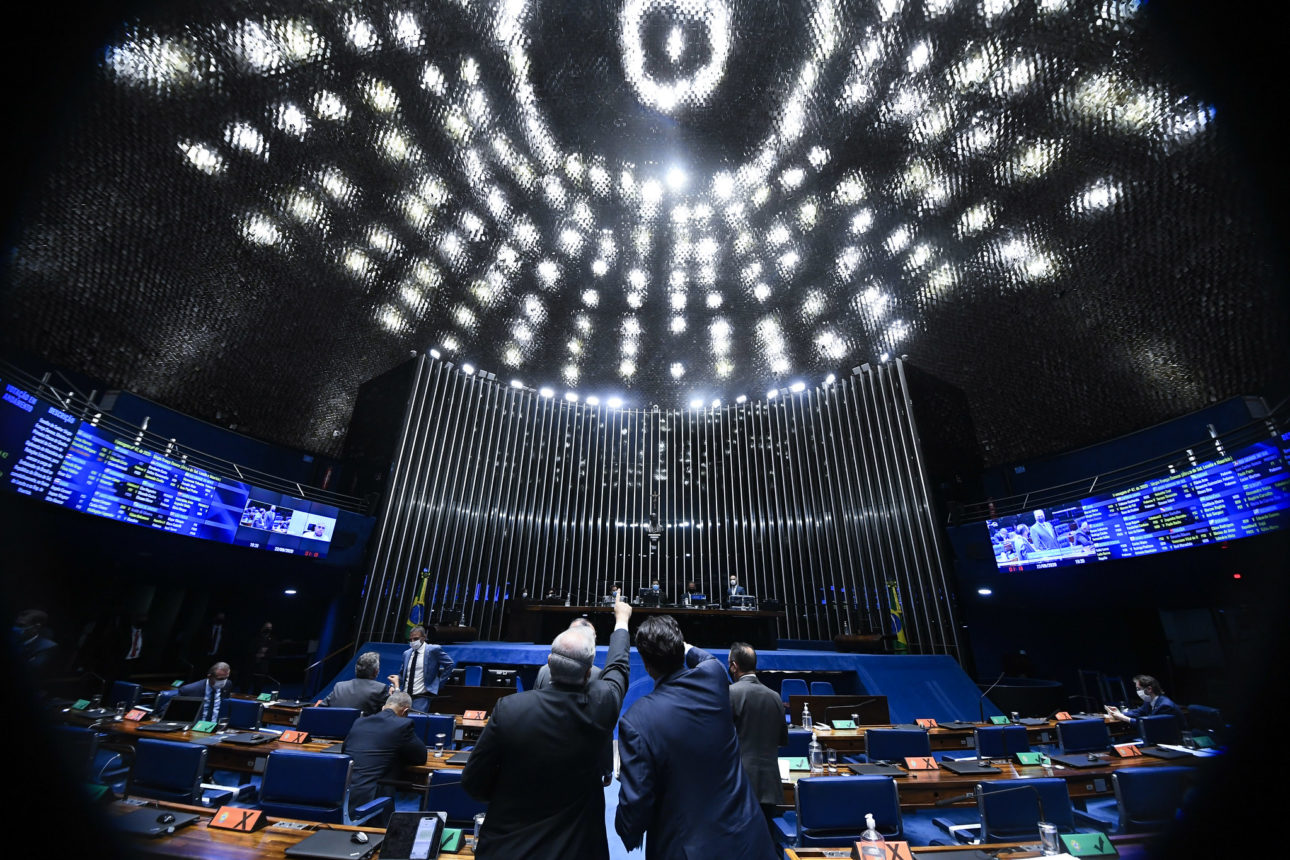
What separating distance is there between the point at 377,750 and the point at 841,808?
263cm

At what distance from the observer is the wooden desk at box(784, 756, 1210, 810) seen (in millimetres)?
2975

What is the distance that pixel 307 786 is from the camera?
96.8 inches

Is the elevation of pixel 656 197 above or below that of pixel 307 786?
above

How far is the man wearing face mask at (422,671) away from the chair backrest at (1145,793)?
5.51 m

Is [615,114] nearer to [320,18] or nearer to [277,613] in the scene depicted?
[320,18]

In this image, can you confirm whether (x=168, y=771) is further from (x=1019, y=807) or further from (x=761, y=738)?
(x=1019, y=807)

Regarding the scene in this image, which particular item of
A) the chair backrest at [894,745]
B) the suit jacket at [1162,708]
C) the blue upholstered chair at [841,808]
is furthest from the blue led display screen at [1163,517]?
the blue upholstered chair at [841,808]

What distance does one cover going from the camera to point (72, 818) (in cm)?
85

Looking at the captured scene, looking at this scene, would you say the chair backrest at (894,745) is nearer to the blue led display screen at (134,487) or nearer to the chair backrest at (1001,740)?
the chair backrest at (1001,740)

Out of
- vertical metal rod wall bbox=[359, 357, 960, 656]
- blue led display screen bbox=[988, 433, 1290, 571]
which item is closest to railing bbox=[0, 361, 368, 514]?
vertical metal rod wall bbox=[359, 357, 960, 656]

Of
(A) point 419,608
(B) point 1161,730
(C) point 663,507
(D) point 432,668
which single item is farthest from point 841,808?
(C) point 663,507

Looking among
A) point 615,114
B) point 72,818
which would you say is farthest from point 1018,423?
point 72,818

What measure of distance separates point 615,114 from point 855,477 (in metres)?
8.81

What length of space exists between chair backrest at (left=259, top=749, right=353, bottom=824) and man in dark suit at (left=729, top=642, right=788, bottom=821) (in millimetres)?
1982
